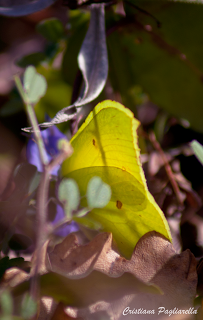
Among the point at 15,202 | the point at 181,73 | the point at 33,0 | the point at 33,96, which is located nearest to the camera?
the point at 33,96

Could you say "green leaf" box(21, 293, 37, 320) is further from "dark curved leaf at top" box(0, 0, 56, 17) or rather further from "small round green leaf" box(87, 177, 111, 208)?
"dark curved leaf at top" box(0, 0, 56, 17)

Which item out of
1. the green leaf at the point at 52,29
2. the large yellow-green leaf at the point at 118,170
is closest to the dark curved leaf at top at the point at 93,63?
the large yellow-green leaf at the point at 118,170

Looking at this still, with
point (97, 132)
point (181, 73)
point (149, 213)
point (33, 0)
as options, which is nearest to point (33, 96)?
point (97, 132)

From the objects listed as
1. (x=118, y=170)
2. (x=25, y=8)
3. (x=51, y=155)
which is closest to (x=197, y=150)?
(x=118, y=170)

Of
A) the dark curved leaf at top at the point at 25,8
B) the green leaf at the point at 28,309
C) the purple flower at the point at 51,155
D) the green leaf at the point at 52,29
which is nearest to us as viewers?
the green leaf at the point at 28,309

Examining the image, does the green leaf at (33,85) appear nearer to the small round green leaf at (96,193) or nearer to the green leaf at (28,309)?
the small round green leaf at (96,193)

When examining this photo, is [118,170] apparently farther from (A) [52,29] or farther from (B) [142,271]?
(A) [52,29]

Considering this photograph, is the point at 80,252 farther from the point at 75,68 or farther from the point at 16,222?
the point at 75,68
